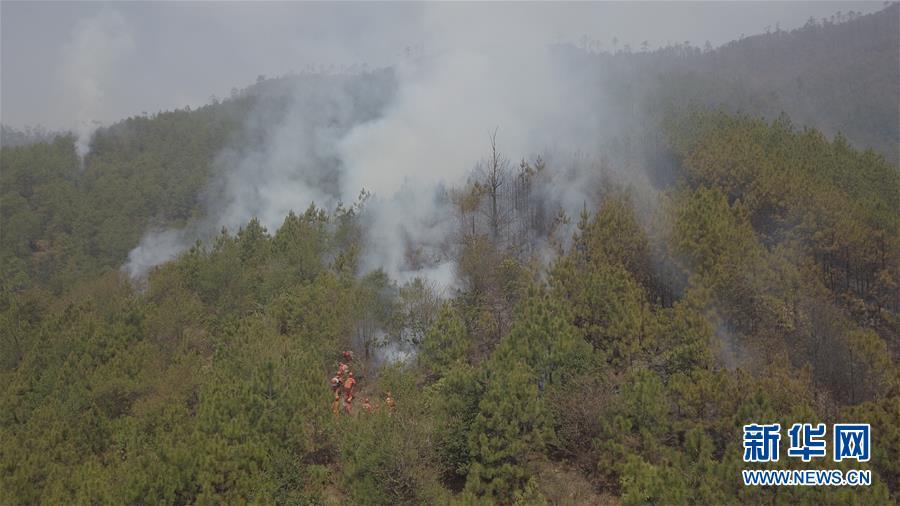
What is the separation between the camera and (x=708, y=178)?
26.3 meters

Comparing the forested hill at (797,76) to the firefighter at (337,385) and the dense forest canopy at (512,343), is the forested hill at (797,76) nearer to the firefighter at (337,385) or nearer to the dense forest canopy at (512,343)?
the dense forest canopy at (512,343)

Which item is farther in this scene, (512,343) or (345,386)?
(345,386)

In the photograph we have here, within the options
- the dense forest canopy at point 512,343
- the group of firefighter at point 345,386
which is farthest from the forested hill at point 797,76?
the group of firefighter at point 345,386

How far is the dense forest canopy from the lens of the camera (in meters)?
14.8

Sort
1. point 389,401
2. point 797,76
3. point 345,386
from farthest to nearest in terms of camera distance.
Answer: point 797,76, point 345,386, point 389,401

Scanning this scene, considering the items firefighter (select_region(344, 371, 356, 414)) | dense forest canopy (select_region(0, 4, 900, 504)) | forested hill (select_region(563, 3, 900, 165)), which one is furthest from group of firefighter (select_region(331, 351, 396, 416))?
forested hill (select_region(563, 3, 900, 165))

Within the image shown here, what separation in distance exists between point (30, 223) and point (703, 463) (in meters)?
51.6

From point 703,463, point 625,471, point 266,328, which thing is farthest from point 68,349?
point 703,463

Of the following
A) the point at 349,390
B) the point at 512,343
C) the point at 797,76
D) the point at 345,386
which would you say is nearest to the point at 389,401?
the point at 349,390

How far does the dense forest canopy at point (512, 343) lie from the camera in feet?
48.7

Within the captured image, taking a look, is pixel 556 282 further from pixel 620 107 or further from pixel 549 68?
pixel 549 68

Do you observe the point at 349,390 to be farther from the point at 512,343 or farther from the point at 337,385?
the point at 512,343

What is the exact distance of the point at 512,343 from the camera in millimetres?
17438

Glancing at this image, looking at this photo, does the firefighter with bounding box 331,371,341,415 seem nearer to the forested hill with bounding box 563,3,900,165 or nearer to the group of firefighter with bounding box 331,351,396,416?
the group of firefighter with bounding box 331,351,396,416
